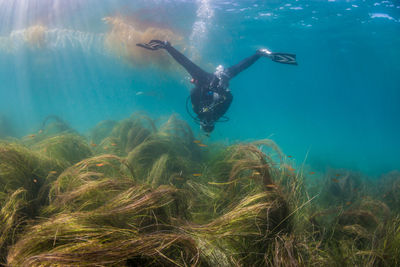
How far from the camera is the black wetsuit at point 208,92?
7023 mm

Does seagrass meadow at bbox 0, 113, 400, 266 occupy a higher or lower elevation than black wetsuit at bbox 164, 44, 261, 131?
higher

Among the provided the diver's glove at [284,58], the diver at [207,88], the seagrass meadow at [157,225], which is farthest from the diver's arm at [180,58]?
the seagrass meadow at [157,225]

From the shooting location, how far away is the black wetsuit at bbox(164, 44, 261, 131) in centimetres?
702

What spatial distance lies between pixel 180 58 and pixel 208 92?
176cm

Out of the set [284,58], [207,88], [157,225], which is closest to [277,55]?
[284,58]

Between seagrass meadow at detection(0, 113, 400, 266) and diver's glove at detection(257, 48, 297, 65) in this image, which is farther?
diver's glove at detection(257, 48, 297, 65)

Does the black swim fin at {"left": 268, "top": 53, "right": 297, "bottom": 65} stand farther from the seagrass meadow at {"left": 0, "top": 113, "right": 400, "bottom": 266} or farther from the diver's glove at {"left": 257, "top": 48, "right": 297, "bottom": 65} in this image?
the seagrass meadow at {"left": 0, "top": 113, "right": 400, "bottom": 266}

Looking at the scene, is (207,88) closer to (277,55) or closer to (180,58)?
(180,58)

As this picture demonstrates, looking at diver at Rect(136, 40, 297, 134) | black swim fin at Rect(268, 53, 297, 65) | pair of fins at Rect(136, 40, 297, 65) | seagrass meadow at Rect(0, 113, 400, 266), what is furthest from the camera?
black swim fin at Rect(268, 53, 297, 65)

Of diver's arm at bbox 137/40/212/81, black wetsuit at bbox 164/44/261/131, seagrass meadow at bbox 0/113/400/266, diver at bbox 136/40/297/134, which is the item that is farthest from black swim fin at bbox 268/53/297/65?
seagrass meadow at bbox 0/113/400/266

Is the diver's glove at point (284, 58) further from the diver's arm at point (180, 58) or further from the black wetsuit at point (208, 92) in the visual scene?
the diver's arm at point (180, 58)

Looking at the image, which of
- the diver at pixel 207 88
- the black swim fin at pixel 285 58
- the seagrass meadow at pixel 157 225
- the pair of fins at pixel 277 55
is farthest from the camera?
the black swim fin at pixel 285 58

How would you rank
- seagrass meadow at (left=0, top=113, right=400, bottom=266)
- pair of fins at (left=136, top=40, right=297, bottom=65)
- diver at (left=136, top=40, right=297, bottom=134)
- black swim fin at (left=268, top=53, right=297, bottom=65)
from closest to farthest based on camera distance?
seagrass meadow at (left=0, top=113, right=400, bottom=266) < diver at (left=136, top=40, right=297, bottom=134) < pair of fins at (left=136, top=40, right=297, bottom=65) < black swim fin at (left=268, top=53, right=297, bottom=65)

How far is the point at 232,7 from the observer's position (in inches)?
672
